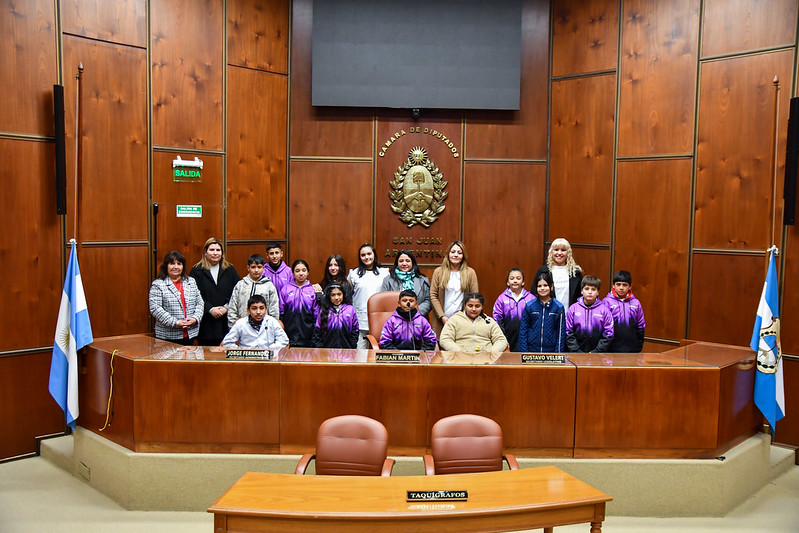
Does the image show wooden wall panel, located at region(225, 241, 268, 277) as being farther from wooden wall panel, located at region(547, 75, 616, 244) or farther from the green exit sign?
wooden wall panel, located at region(547, 75, 616, 244)

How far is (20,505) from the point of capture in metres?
4.79

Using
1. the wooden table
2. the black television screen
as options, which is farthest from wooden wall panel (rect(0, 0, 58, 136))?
the wooden table

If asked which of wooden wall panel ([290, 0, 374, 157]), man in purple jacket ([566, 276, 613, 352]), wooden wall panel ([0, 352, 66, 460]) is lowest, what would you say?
wooden wall panel ([0, 352, 66, 460])

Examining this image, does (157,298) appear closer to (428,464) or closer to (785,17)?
(428,464)

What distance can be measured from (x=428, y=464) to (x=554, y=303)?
7.19 ft

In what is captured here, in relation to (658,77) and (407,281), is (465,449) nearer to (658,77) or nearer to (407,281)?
(407,281)

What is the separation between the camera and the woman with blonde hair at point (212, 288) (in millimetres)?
6094

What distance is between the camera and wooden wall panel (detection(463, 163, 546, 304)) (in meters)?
7.45

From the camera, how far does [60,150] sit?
18.4 ft

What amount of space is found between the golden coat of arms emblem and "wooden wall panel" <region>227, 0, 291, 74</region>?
160 cm

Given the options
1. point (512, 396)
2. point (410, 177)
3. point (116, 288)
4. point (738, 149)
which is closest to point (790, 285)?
point (738, 149)

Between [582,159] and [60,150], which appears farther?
[582,159]

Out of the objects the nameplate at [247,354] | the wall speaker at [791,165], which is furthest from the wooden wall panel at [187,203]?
the wall speaker at [791,165]

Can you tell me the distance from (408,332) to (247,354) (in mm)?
1296
